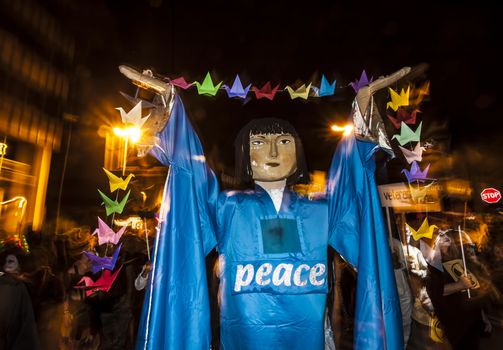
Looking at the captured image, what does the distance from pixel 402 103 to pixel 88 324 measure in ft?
12.6

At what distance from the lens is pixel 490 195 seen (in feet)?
34.6

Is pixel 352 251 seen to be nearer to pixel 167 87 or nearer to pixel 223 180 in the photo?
pixel 223 180

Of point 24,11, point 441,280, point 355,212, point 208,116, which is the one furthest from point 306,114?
point 24,11

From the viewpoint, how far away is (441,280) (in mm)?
3162

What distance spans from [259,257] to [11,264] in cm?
306

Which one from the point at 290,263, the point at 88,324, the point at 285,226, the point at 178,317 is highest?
the point at 285,226

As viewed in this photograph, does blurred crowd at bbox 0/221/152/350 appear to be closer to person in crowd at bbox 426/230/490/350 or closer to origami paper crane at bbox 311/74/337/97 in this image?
origami paper crane at bbox 311/74/337/97

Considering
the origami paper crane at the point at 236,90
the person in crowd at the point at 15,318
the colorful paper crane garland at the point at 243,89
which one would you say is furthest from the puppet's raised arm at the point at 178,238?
the person in crowd at the point at 15,318

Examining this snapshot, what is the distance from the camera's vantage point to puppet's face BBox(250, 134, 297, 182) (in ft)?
7.16

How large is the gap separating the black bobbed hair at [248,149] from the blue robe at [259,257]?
20cm

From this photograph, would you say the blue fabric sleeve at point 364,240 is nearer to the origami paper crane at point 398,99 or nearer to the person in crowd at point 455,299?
the origami paper crane at point 398,99

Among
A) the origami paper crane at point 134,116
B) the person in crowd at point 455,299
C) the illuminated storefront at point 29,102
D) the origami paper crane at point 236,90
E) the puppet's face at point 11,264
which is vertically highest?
the illuminated storefront at point 29,102

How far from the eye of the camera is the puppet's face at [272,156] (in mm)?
2184

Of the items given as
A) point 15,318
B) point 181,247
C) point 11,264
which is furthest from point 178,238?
point 11,264
